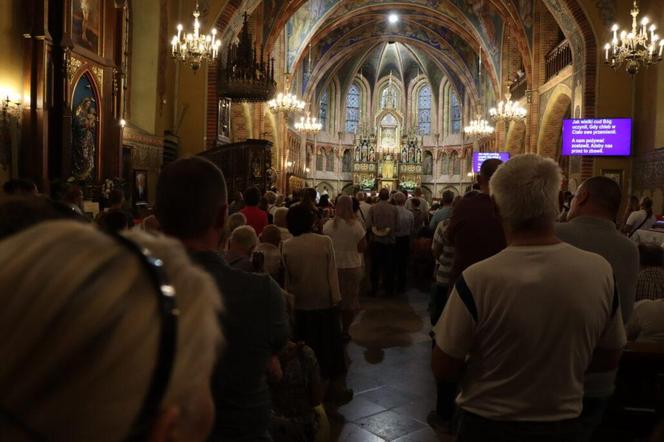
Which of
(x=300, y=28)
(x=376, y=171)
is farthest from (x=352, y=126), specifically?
(x=300, y=28)

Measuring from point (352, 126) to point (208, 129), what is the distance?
25277 millimetres

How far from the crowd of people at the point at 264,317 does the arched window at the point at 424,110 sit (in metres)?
34.1

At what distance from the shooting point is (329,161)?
37625 millimetres

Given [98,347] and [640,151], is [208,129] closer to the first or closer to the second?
[640,151]

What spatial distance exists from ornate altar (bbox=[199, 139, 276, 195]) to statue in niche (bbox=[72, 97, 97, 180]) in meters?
2.67

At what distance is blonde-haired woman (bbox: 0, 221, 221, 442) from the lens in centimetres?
59

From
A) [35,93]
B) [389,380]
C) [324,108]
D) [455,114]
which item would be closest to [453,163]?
[455,114]

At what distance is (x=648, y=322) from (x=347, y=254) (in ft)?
10.8

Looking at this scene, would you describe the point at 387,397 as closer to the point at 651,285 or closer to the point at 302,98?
the point at 651,285

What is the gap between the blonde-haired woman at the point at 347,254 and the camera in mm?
6328

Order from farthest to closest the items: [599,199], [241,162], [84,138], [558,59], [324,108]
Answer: [324,108] < [558,59] < [241,162] < [84,138] < [599,199]

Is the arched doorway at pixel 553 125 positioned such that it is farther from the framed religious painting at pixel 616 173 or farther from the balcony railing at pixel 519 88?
the framed religious painting at pixel 616 173

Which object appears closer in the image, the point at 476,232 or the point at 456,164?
the point at 476,232

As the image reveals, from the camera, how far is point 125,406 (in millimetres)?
620
